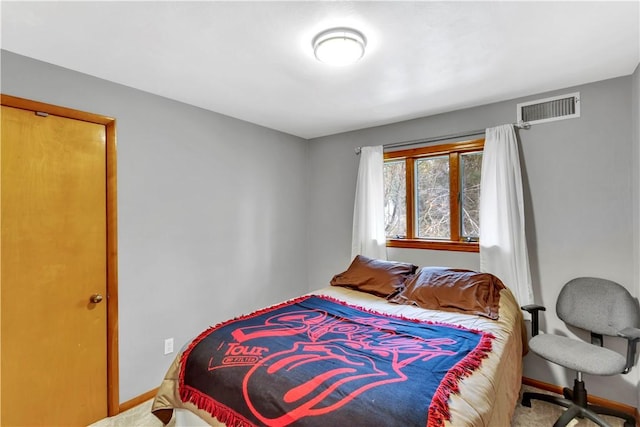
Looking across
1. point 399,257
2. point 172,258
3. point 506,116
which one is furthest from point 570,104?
point 172,258

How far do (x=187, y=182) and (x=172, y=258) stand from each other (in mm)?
695

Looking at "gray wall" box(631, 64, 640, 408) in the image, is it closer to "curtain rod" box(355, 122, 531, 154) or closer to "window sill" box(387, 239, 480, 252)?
"curtain rod" box(355, 122, 531, 154)

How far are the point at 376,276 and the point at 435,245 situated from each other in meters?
0.71

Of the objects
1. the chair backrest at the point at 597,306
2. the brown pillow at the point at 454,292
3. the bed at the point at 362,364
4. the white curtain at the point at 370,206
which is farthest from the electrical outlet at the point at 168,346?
the chair backrest at the point at 597,306

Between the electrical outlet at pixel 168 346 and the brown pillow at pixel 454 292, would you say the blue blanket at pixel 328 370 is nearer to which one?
the brown pillow at pixel 454 292

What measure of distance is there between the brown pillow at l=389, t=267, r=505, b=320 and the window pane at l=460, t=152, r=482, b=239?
48 centimetres

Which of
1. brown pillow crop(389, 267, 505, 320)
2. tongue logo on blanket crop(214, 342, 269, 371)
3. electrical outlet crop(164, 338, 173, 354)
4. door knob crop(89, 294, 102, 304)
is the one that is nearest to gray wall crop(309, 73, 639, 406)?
brown pillow crop(389, 267, 505, 320)

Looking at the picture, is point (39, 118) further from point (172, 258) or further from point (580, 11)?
point (580, 11)

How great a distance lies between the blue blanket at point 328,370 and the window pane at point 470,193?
1.23 metres

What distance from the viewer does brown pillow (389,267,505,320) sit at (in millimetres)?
2396

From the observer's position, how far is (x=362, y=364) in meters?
1.55

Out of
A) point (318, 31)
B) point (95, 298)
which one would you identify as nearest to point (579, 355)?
point (318, 31)

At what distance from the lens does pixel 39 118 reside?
79.7 inches

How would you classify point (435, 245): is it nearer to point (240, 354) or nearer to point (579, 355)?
point (579, 355)
